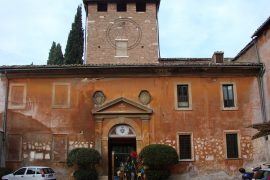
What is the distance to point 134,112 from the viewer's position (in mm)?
23391

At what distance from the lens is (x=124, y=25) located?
34.7m

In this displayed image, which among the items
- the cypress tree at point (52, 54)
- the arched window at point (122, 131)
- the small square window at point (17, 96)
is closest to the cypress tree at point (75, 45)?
the cypress tree at point (52, 54)

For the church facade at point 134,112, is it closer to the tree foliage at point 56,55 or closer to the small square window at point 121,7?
the small square window at point 121,7

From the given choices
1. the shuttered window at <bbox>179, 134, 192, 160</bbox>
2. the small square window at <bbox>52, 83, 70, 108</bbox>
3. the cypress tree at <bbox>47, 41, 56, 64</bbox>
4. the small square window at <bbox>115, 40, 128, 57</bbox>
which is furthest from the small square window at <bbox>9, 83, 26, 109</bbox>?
the cypress tree at <bbox>47, 41, 56, 64</bbox>

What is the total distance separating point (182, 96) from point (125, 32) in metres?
12.6

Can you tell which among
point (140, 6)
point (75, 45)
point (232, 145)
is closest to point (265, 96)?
point (232, 145)

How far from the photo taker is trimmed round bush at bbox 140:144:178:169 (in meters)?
20.9

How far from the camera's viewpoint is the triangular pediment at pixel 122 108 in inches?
919

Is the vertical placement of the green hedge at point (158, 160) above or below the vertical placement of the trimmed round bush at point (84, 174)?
above

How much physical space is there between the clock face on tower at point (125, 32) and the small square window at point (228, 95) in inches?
471

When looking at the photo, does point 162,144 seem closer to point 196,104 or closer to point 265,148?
point 196,104

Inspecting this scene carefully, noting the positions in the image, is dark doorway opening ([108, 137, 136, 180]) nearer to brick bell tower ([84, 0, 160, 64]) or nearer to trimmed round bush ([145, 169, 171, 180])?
trimmed round bush ([145, 169, 171, 180])

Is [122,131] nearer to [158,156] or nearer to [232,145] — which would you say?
[158,156]

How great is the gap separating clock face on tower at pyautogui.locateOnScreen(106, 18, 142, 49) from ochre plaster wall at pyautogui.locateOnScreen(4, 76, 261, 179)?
35.0 ft
